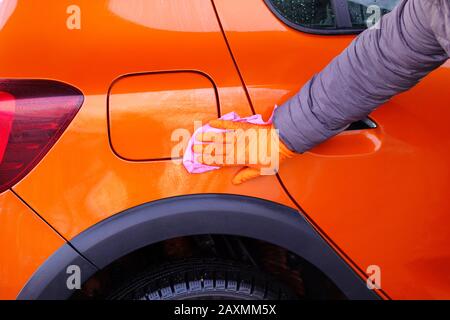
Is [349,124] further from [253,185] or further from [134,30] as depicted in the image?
Answer: [134,30]

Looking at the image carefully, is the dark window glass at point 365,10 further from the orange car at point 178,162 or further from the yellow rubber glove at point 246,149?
the yellow rubber glove at point 246,149

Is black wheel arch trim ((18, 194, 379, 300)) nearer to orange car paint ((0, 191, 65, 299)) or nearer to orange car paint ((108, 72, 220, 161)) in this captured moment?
orange car paint ((0, 191, 65, 299))

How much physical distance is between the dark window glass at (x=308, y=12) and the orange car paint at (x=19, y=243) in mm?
897

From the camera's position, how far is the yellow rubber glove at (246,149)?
162cm

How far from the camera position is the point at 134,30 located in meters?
1.61

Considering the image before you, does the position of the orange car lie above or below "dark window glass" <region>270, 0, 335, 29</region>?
below

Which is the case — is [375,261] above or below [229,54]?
below

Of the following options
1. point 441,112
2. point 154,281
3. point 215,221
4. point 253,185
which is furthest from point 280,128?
point 154,281

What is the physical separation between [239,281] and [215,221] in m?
0.24

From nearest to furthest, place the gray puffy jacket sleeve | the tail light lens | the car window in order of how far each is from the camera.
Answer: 1. the gray puffy jacket sleeve
2. the tail light lens
3. the car window

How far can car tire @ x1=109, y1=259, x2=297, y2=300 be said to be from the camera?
175cm

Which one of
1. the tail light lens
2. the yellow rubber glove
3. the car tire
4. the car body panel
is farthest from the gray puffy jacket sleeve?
the tail light lens

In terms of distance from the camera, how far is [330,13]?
170cm

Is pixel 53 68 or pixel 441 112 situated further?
pixel 441 112
